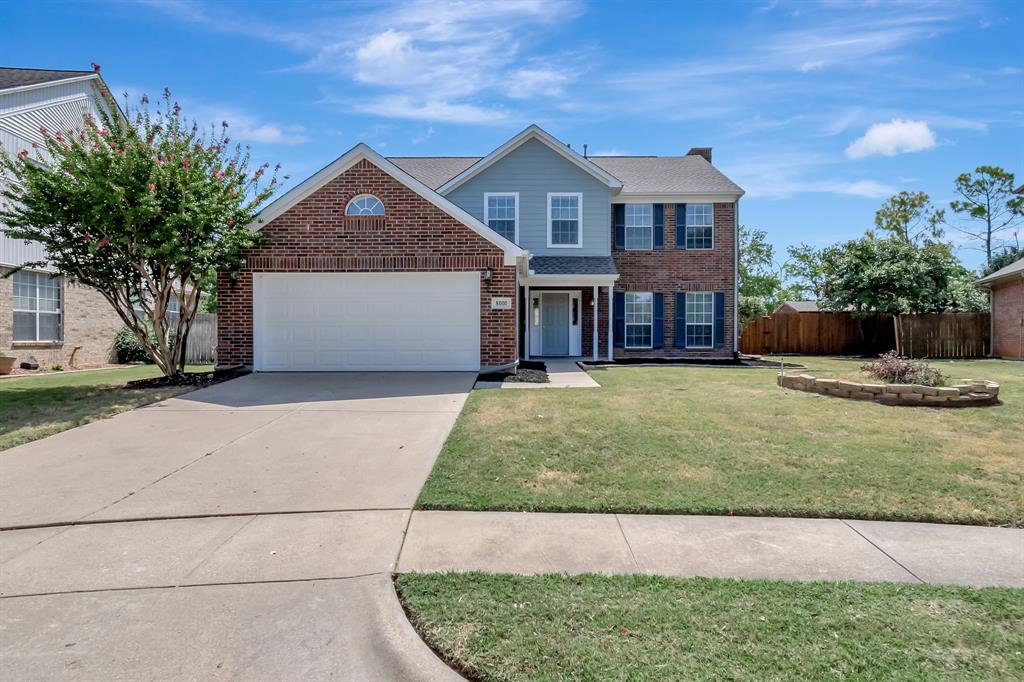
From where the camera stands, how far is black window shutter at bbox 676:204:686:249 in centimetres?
1884

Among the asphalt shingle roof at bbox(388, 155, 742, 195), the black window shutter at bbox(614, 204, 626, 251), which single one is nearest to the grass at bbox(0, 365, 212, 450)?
the asphalt shingle roof at bbox(388, 155, 742, 195)

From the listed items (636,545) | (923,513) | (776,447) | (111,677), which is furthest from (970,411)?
(111,677)

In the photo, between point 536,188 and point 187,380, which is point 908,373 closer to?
point 536,188

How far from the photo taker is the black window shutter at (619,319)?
61.3ft

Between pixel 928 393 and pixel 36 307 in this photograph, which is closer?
pixel 928 393

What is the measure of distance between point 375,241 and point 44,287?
36.0 feet

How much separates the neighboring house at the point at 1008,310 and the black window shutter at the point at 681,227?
12034mm

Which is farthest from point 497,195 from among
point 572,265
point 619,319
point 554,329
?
point 619,319

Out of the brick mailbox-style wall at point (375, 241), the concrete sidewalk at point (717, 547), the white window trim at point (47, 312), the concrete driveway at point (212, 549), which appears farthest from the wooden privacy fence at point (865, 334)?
the white window trim at point (47, 312)

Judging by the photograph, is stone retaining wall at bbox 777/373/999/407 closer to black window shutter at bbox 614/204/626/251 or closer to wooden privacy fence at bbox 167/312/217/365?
black window shutter at bbox 614/204/626/251

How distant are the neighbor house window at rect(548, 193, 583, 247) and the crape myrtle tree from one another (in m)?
8.96

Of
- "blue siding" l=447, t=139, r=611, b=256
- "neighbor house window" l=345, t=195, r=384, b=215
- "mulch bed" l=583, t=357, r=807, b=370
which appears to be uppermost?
"blue siding" l=447, t=139, r=611, b=256

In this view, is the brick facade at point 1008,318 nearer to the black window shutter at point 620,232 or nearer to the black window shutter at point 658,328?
the black window shutter at point 658,328

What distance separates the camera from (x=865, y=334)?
930 inches
